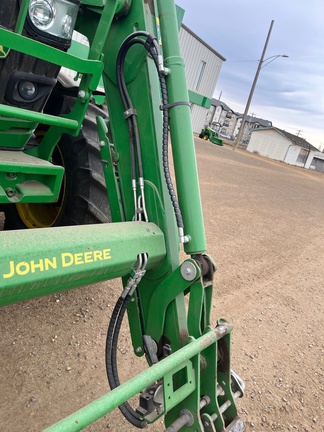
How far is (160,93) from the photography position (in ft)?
6.30

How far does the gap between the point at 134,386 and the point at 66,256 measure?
52 centimetres

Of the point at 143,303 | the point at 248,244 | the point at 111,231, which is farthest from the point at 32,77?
the point at 248,244

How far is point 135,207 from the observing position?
6.17 ft

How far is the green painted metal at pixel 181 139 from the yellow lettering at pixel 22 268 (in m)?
0.71

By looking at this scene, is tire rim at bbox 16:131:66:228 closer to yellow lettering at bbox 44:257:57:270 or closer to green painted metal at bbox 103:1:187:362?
green painted metal at bbox 103:1:187:362

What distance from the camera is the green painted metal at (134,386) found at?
3.58 feet

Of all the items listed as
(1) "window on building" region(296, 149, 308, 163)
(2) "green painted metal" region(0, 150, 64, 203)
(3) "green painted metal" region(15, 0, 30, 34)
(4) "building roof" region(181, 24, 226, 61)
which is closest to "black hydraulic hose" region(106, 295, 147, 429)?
(2) "green painted metal" region(0, 150, 64, 203)

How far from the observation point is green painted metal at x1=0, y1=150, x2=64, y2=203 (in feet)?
6.89

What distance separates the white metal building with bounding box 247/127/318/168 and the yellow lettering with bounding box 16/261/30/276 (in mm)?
52823

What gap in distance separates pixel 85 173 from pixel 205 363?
59.1 inches

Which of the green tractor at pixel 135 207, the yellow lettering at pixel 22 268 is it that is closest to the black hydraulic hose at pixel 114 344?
A: the green tractor at pixel 135 207

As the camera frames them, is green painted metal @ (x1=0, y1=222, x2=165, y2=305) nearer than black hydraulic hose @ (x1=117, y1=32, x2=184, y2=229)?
Yes

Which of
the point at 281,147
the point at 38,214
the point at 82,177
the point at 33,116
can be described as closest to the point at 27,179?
the point at 82,177

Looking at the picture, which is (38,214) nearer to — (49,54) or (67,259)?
(49,54)
